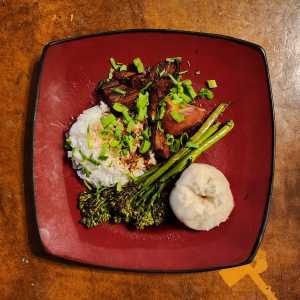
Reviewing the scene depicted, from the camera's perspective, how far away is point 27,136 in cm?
A: 267

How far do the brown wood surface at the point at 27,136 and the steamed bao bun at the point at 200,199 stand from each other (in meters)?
0.45

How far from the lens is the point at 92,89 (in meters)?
2.67

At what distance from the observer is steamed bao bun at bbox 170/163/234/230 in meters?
2.46

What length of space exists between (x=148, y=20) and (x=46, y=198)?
4.30 ft

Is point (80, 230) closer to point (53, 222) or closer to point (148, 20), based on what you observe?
point (53, 222)

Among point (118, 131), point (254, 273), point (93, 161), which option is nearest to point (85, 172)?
point (93, 161)

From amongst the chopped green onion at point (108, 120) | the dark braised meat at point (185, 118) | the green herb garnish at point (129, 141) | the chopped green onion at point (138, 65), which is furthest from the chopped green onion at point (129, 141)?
the chopped green onion at point (138, 65)

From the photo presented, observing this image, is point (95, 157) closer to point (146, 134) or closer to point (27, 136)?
point (146, 134)

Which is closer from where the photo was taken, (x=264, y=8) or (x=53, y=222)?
(x=53, y=222)

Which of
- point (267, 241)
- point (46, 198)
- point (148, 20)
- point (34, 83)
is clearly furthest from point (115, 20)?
point (267, 241)

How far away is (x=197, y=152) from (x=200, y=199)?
30cm

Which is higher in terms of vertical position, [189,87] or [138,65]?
[138,65]

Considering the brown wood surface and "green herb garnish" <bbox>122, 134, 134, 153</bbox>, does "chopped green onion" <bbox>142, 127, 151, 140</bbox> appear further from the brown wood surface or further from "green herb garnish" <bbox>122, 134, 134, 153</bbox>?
the brown wood surface

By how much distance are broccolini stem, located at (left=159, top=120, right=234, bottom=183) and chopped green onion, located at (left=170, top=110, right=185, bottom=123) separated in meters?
0.21
